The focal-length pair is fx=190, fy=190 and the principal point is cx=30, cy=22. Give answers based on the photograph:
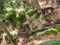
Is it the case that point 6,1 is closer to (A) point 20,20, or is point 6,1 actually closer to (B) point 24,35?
(B) point 24,35

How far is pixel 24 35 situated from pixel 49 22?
36 centimetres

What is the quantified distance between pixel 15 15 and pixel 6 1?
1.12m

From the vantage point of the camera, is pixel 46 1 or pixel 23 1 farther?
pixel 46 1

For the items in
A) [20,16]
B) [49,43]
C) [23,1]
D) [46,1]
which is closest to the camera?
[49,43]

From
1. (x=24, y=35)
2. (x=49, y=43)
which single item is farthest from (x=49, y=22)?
(x=49, y=43)

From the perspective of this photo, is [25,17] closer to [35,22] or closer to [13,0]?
[35,22]

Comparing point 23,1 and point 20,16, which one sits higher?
point 23,1

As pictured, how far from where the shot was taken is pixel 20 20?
2.89 ft

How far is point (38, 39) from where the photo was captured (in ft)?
3.70

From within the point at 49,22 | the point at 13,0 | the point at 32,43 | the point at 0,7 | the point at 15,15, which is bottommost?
the point at 32,43

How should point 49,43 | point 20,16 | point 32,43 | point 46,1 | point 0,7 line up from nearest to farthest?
1. point 49,43
2. point 20,16
3. point 32,43
4. point 0,7
5. point 46,1

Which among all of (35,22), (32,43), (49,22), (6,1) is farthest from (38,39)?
(6,1)

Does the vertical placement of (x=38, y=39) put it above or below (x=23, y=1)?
below

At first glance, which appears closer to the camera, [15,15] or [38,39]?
[15,15]
